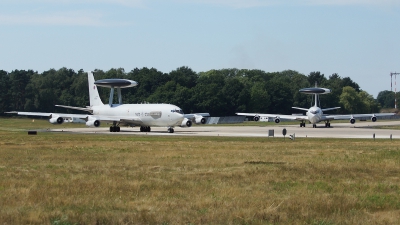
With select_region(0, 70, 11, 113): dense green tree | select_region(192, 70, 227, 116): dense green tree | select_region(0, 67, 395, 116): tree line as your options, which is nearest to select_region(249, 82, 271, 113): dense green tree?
select_region(0, 67, 395, 116): tree line

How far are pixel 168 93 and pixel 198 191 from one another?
141 m

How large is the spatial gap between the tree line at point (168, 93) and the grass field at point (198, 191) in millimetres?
124357

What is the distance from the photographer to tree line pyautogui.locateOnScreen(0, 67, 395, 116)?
154 meters

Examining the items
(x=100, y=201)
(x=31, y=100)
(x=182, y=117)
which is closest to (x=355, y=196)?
(x=100, y=201)

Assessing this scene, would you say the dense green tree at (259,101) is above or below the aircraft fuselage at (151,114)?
above

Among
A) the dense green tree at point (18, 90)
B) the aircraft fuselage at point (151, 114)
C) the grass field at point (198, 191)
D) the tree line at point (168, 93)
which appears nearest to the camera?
the grass field at point (198, 191)

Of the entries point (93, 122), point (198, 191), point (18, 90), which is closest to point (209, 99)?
point (18, 90)

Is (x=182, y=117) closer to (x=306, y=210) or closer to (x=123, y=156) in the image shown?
(x=123, y=156)

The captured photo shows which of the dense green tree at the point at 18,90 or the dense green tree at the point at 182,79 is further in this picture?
the dense green tree at the point at 182,79

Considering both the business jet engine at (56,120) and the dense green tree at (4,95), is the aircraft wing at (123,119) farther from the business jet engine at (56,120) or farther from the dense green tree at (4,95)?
the dense green tree at (4,95)

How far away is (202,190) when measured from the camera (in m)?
20.0

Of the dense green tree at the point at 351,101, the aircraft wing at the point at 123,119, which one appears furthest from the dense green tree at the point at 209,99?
the aircraft wing at the point at 123,119

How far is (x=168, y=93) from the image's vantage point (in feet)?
525

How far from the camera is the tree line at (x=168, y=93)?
154250 millimetres
